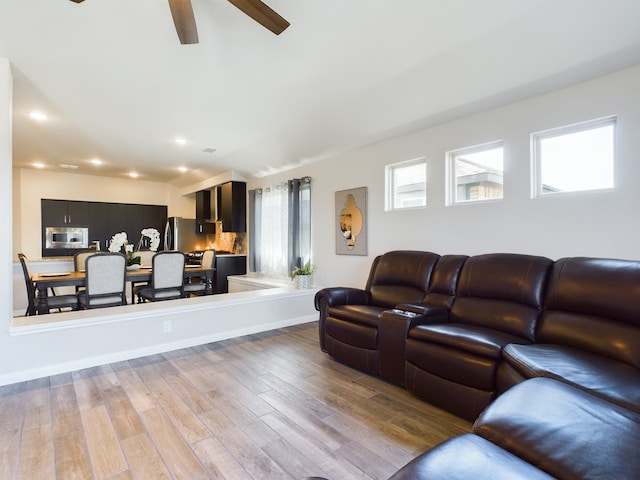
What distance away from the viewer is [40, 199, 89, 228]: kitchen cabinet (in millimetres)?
6820

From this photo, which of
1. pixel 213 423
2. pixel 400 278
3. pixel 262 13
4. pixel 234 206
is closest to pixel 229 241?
pixel 234 206

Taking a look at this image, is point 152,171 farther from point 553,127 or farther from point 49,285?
point 553,127

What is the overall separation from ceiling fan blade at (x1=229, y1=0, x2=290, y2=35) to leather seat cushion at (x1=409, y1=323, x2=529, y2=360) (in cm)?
227

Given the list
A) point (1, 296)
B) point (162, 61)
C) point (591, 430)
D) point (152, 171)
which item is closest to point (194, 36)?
point (162, 61)

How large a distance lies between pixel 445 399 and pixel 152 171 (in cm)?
703

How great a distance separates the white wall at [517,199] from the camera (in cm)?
243

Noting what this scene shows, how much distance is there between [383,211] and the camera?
4.21 metres

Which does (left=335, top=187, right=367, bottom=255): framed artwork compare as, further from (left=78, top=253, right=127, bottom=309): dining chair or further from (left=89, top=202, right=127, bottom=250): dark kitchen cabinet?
(left=89, top=202, right=127, bottom=250): dark kitchen cabinet

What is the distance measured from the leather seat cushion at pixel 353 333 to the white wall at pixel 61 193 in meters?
6.72

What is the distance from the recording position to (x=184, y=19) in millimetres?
1891

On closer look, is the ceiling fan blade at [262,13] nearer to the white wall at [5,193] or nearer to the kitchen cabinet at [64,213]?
the white wall at [5,193]

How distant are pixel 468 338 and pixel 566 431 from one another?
106cm

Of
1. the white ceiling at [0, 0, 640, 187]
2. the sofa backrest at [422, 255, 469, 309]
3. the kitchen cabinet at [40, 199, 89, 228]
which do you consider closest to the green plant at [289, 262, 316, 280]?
the white ceiling at [0, 0, 640, 187]

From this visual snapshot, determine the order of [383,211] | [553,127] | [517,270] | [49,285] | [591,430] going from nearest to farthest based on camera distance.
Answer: [591,430], [517,270], [553,127], [49,285], [383,211]
